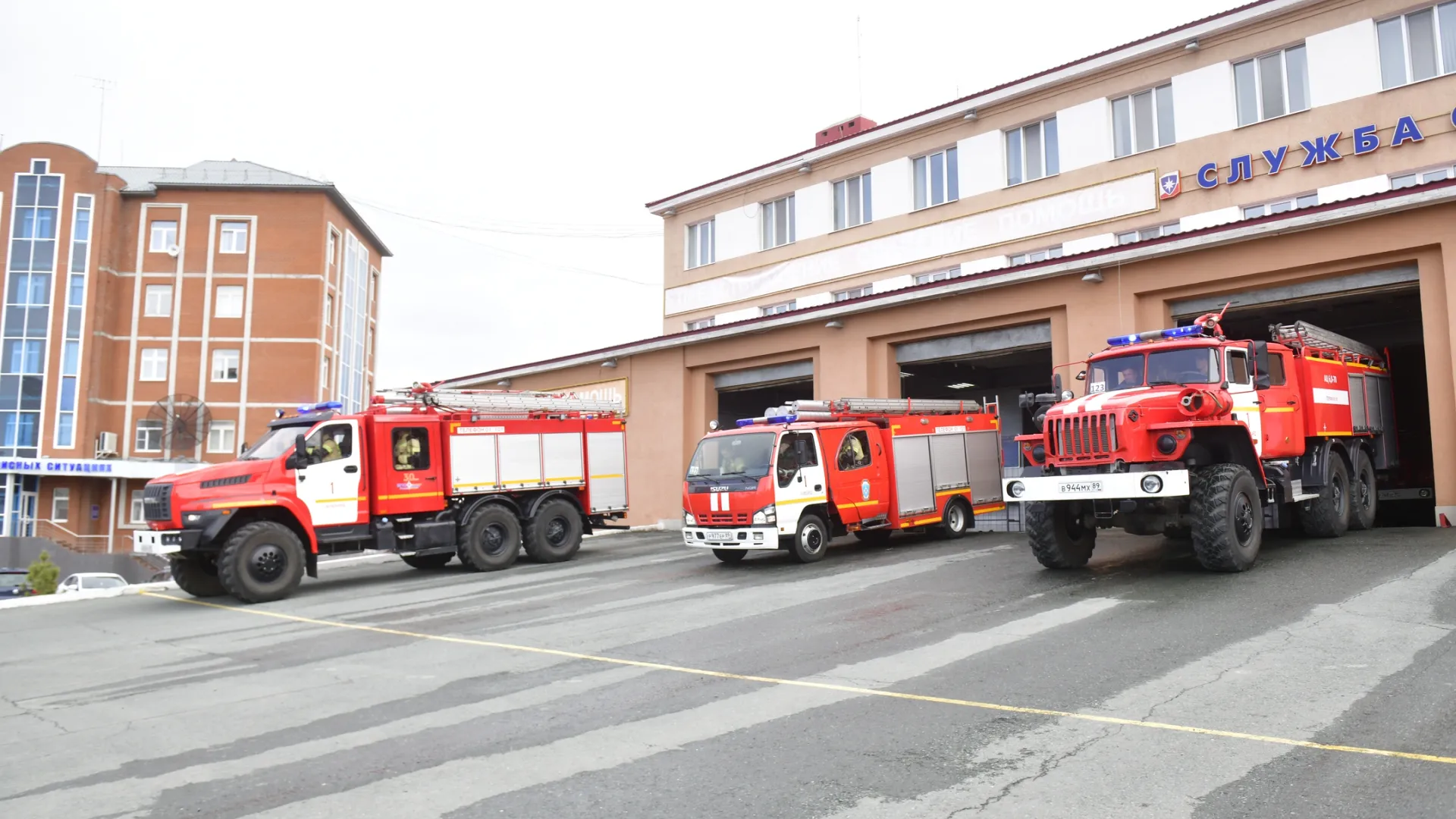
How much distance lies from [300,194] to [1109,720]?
54915mm

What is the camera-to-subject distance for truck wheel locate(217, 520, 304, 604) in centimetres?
1309

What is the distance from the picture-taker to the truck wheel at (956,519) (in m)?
17.1

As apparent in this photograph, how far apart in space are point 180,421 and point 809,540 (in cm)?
4461

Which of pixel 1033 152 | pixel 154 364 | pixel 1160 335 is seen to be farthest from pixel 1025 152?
pixel 154 364

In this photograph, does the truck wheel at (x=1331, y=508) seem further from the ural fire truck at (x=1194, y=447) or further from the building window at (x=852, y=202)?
the building window at (x=852, y=202)

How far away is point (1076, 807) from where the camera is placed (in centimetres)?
436

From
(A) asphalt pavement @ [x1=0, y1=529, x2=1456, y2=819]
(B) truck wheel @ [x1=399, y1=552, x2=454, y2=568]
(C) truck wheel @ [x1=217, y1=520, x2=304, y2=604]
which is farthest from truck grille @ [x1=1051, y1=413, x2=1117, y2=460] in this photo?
(B) truck wheel @ [x1=399, y1=552, x2=454, y2=568]

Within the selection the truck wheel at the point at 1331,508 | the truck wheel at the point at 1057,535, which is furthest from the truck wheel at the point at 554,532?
the truck wheel at the point at 1331,508

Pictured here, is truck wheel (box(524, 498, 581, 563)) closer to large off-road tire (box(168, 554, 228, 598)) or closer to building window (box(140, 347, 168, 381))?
large off-road tire (box(168, 554, 228, 598))

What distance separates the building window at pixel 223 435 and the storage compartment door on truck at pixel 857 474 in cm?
4415

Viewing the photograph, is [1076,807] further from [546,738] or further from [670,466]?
[670,466]

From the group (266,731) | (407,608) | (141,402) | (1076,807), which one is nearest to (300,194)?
(141,402)

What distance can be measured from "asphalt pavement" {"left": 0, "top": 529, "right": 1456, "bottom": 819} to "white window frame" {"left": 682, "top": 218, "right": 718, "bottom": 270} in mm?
20744

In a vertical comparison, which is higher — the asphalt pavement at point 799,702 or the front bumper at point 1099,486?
the front bumper at point 1099,486
